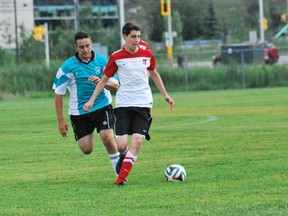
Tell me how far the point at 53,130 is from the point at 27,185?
10.3m

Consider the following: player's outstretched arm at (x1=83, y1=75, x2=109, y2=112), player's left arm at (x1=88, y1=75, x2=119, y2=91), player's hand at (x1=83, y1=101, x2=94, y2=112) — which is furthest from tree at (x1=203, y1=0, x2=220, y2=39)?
player's hand at (x1=83, y1=101, x2=94, y2=112)

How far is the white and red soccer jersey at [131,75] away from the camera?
12617 mm

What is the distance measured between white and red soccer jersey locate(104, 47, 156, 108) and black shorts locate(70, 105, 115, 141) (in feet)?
1.60

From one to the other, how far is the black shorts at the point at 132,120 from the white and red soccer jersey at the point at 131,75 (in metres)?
0.07

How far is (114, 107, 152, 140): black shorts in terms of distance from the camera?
497 inches

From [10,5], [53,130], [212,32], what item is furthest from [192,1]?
[53,130]

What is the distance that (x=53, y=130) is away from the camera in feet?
74.7

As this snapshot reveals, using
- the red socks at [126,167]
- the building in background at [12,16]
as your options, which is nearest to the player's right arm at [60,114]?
the red socks at [126,167]

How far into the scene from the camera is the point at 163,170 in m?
13.7

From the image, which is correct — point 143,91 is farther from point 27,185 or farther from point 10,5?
point 10,5

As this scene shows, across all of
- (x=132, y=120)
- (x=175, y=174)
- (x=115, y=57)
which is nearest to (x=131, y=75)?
(x=115, y=57)

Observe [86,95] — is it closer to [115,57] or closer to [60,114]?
[60,114]

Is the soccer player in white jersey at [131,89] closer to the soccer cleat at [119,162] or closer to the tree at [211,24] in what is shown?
the soccer cleat at [119,162]

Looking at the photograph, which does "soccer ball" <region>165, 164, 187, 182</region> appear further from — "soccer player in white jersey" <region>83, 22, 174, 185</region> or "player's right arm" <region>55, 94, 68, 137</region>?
"player's right arm" <region>55, 94, 68, 137</region>
